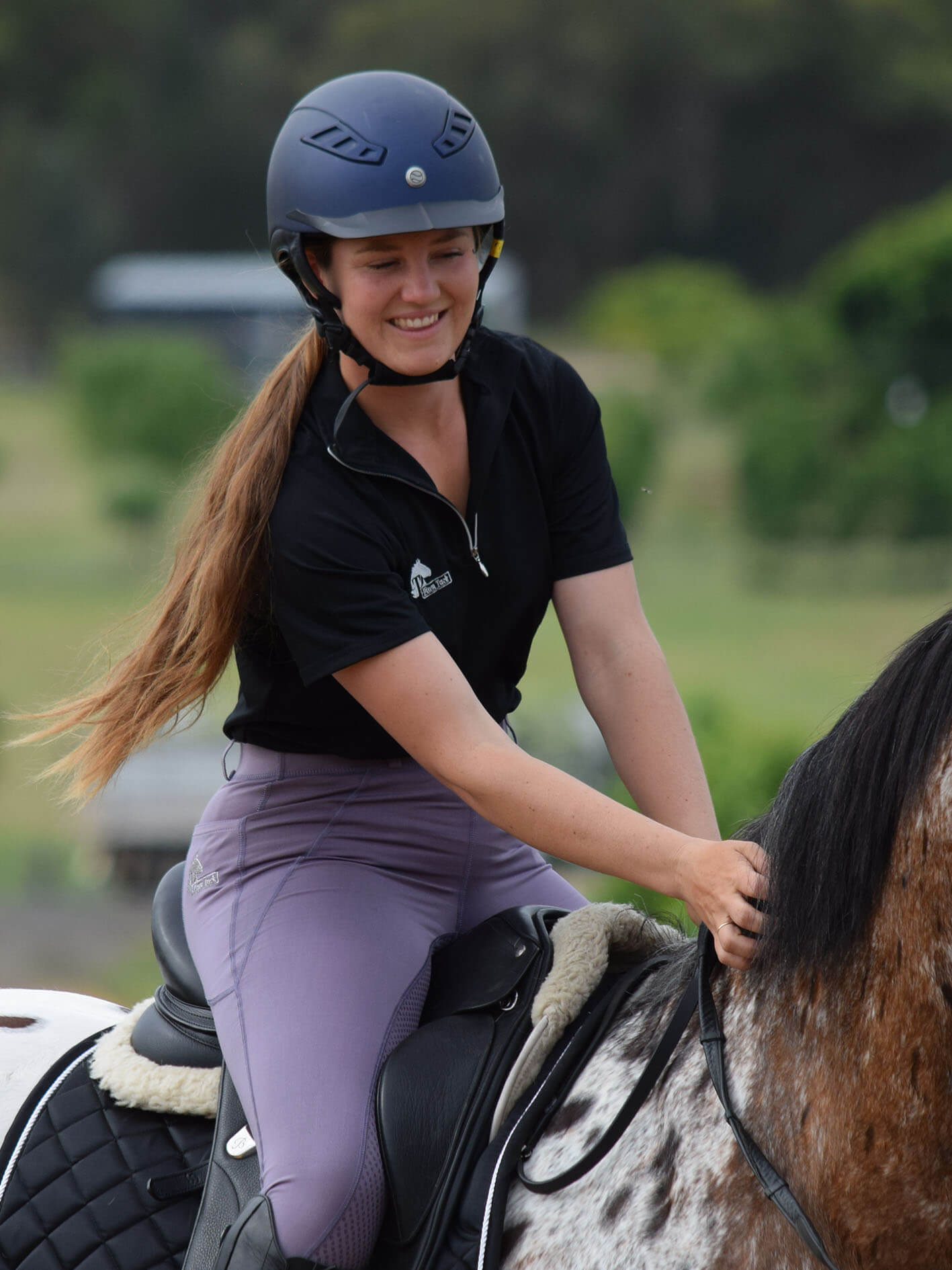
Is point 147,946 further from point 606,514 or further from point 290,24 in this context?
point 290,24

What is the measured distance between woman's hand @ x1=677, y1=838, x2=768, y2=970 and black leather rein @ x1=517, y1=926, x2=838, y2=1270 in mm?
89

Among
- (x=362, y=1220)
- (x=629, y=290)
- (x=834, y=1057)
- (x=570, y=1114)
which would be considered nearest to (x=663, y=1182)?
(x=570, y=1114)

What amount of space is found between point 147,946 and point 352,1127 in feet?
22.7

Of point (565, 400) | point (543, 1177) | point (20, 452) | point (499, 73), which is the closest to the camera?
point (543, 1177)

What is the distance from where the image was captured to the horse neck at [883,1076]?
1484 mm

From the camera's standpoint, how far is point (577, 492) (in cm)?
224

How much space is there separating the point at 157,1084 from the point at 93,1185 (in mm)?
169

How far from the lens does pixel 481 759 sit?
1849mm

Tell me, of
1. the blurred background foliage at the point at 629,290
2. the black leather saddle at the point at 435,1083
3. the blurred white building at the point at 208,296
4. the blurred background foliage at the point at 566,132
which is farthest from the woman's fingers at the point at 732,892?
the blurred background foliage at the point at 566,132

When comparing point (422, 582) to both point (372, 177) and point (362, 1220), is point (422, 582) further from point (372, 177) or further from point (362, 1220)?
point (362, 1220)

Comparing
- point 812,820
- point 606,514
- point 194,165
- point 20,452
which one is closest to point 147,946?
point 606,514

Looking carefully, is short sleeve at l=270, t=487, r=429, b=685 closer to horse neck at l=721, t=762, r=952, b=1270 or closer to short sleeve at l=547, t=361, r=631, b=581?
short sleeve at l=547, t=361, r=631, b=581

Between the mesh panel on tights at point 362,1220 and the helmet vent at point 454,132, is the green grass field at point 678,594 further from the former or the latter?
the mesh panel on tights at point 362,1220

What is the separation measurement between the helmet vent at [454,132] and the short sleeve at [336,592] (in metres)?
0.56
